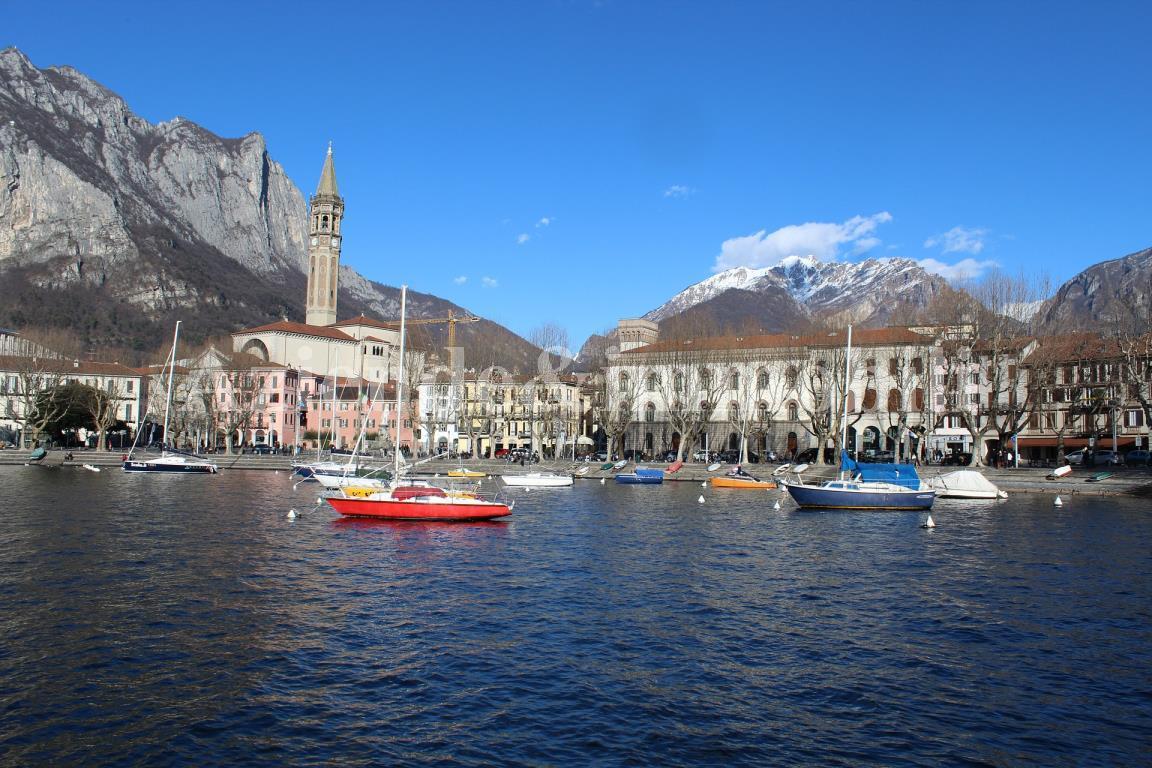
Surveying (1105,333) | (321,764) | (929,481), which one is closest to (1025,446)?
(1105,333)

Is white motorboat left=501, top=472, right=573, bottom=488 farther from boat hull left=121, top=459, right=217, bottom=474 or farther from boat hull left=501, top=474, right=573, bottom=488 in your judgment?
boat hull left=121, top=459, right=217, bottom=474

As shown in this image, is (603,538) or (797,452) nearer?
(603,538)

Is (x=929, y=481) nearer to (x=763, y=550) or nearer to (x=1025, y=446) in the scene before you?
(x=1025, y=446)

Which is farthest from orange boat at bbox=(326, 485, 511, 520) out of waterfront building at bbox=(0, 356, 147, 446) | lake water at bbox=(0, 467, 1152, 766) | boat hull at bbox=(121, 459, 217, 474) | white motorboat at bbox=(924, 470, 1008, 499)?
waterfront building at bbox=(0, 356, 147, 446)

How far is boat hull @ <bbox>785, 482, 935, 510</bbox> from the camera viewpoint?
4456 centimetres

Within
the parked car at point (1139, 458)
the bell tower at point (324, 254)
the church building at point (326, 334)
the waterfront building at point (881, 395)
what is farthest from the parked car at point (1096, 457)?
the bell tower at point (324, 254)

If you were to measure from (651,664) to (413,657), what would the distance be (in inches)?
167

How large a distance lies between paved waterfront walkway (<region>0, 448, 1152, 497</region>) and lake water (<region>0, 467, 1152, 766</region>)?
28.9 meters

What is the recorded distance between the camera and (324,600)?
20.4 meters

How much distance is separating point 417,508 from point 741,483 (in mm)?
32911

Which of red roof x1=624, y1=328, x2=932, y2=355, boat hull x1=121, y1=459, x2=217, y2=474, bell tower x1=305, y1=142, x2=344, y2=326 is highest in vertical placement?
bell tower x1=305, y1=142, x2=344, y2=326

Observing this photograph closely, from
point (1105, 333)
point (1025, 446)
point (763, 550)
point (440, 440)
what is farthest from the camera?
point (440, 440)

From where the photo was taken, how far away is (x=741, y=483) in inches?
2461

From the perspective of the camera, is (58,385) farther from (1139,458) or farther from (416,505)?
(1139,458)
